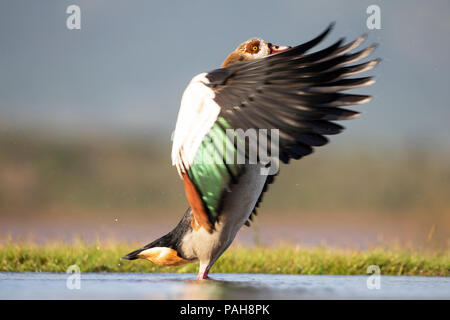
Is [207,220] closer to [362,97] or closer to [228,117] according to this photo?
[228,117]

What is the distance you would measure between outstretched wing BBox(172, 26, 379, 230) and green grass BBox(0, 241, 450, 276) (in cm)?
214

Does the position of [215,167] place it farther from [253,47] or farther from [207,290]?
[253,47]

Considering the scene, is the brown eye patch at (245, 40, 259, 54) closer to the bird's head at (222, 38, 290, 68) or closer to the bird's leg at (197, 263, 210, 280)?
the bird's head at (222, 38, 290, 68)

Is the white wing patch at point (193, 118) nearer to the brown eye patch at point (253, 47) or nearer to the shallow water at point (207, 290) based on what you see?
the shallow water at point (207, 290)

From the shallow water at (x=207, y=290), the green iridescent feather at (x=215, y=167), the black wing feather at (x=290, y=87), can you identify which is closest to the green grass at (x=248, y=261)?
the shallow water at (x=207, y=290)

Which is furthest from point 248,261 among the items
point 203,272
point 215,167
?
point 215,167

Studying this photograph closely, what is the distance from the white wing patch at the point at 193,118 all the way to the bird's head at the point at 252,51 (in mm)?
861

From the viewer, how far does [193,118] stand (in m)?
2.88

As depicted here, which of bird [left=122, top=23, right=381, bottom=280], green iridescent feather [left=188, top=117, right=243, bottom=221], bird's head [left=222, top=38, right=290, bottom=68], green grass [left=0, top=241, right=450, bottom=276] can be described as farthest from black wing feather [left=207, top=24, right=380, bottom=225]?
green grass [left=0, top=241, right=450, bottom=276]

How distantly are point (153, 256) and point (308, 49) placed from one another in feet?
5.29

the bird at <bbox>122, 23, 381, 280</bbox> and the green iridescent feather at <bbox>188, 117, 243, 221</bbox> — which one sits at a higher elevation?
the bird at <bbox>122, 23, 381, 280</bbox>

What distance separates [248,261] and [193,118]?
248 centimetres

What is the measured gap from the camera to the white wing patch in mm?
2826
